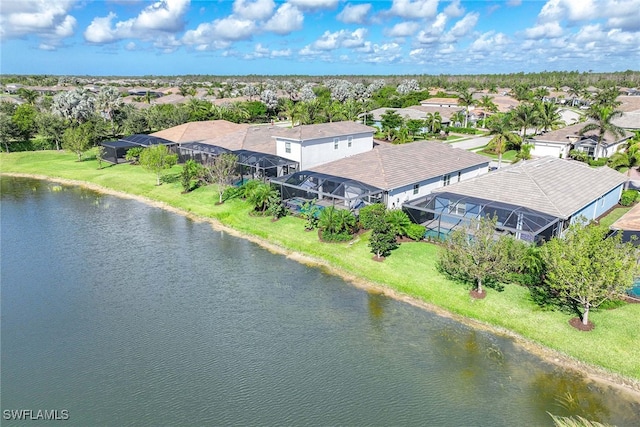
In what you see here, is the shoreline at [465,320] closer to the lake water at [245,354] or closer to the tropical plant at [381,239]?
the lake water at [245,354]

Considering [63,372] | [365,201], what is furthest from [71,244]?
[365,201]

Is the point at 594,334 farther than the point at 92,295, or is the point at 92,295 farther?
the point at 92,295

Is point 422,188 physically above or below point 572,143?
below

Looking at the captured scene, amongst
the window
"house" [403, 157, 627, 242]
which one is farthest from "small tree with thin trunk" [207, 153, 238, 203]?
the window

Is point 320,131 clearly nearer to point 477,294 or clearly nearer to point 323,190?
A: point 323,190

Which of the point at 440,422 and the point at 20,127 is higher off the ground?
the point at 20,127

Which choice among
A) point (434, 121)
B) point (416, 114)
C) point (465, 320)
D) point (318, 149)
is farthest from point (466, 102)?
point (465, 320)

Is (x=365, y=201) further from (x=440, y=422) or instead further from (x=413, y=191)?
(x=440, y=422)
